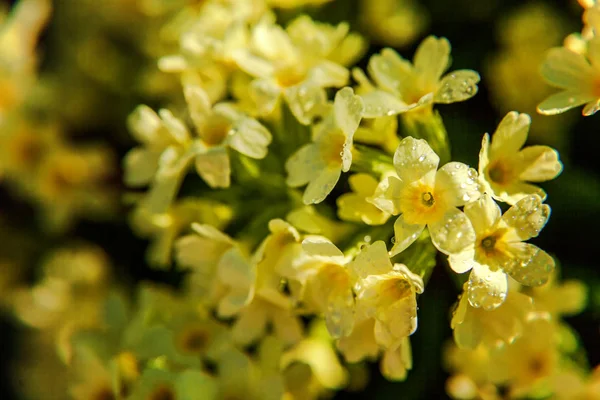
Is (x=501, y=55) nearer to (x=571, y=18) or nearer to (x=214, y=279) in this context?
(x=571, y=18)

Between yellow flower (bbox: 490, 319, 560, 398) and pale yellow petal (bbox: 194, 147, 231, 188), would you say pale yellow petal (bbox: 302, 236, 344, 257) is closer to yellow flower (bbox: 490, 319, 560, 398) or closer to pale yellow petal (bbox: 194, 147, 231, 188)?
pale yellow petal (bbox: 194, 147, 231, 188)

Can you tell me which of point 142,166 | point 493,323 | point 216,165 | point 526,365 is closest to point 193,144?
point 216,165

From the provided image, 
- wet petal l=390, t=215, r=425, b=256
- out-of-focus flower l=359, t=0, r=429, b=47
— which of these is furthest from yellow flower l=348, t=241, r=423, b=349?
out-of-focus flower l=359, t=0, r=429, b=47

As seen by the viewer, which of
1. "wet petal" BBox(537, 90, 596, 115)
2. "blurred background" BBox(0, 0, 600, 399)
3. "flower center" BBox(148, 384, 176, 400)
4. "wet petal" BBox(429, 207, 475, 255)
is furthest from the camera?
"blurred background" BBox(0, 0, 600, 399)

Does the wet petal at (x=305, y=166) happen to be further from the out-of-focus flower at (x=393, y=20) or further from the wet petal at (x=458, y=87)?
the out-of-focus flower at (x=393, y=20)

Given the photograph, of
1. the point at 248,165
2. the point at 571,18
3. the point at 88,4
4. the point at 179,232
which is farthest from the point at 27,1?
the point at 571,18

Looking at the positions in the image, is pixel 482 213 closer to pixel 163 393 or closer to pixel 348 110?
pixel 348 110
